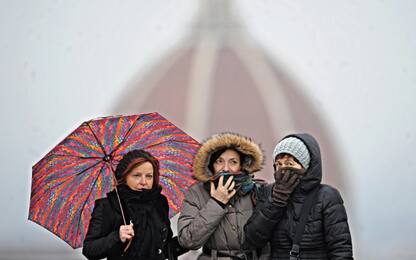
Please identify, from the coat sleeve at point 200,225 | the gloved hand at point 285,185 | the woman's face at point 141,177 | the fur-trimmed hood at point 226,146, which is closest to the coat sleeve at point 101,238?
the woman's face at point 141,177

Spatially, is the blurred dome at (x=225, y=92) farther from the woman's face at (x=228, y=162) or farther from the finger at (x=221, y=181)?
the finger at (x=221, y=181)

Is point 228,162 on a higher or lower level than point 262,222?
higher

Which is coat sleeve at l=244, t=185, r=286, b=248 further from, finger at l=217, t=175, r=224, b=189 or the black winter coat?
the black winter coat

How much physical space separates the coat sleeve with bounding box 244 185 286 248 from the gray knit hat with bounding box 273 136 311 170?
0.71ft

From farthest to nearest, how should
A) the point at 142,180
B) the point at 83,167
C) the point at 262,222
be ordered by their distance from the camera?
1. the point at 83,167
2. the point at 142,180
3. the point at 262,222

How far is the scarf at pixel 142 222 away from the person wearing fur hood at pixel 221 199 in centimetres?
13

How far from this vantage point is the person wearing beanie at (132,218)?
351 centimetres

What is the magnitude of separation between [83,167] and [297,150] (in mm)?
1148

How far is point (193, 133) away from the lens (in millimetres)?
8492

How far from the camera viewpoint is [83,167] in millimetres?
3934

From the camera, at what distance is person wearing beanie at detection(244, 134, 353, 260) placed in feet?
11.1

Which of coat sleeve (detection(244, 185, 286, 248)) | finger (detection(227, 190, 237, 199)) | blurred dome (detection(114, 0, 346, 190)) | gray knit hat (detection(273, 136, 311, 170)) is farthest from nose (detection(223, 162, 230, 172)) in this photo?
blurred dome (detection(114, 0, 346, 190))

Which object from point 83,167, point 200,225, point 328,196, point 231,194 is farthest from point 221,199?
point 83,167

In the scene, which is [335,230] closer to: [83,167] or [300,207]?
[300,207]
